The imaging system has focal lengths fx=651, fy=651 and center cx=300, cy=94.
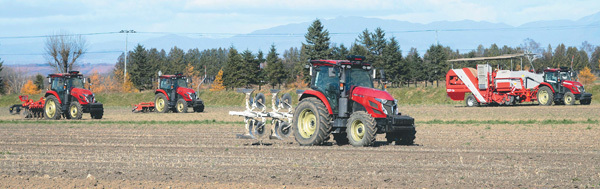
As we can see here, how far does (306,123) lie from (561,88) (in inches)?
1111

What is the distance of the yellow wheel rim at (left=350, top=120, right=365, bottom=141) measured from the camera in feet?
51.4

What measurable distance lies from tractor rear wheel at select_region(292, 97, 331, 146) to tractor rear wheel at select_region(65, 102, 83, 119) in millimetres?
17795

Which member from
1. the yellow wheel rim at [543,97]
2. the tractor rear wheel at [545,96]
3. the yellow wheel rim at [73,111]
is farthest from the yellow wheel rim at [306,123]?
the yellow wheel rim at [543,97]

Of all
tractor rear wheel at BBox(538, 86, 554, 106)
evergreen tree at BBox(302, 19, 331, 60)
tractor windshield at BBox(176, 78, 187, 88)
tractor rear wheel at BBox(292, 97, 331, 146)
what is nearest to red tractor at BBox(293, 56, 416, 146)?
tractor rear wheel at BBox(292, 97, 331, 146)

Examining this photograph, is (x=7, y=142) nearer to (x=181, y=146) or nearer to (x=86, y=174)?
(x=181, y=146)

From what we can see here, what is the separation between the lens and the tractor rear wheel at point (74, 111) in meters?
31.3

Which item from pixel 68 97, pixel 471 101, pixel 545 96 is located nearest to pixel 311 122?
pixel 68 97

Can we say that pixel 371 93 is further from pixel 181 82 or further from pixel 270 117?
pixel 181 82

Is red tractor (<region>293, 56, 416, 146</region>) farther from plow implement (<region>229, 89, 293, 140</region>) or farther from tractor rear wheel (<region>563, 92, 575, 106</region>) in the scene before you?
tractor rear wheel (<region>563, 92, 575, 106</region>)

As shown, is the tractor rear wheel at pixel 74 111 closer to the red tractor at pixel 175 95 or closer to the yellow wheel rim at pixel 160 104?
the red tractor at pixel 175 95

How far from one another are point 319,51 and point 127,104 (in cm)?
2057

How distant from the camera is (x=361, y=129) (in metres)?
15.7

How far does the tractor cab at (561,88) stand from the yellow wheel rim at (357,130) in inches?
1090

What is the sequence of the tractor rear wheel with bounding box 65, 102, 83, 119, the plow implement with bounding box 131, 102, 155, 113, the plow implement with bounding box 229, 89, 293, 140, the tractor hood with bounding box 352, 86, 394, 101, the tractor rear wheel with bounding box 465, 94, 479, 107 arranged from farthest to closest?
the tractor rear wheel with bounding box 465, 94, 479, 107, the plow implement with bounding box 131, 102, 155, 113, the tractor rear wheel with bounding box 65, 102, 83, 119, the plow implement with bounding box 229, 89, 293, 140, the tractor hood with bounding box 352, 86, 394, 101
